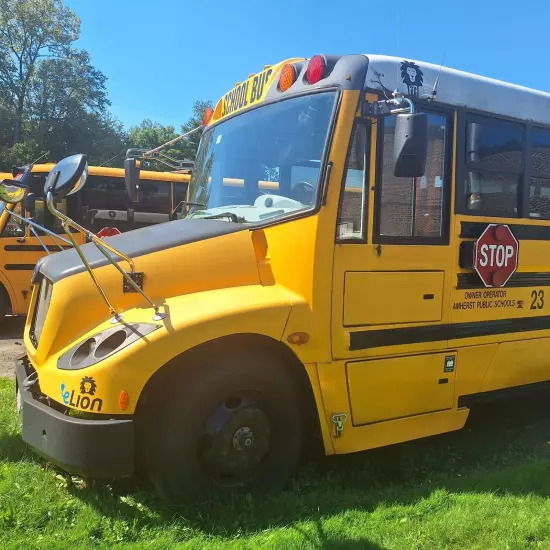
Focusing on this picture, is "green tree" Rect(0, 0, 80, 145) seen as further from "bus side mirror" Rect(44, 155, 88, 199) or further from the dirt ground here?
"bus side mirror" Rect(44, 155, 88, 199)

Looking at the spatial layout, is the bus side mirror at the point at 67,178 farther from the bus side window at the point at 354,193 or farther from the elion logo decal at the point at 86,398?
the bus side window at the point at 354,193

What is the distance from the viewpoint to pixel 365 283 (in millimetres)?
3484

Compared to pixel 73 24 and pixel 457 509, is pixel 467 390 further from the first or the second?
pixel 73 24

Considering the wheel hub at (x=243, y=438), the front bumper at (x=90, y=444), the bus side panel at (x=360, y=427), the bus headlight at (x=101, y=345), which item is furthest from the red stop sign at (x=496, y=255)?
the front bumper at (x=90, y=444)

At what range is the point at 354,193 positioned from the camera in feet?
11.3

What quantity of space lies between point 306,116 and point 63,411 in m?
2.27

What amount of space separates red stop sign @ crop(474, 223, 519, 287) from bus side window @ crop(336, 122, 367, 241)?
1029mm

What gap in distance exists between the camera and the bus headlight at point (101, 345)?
2834mm

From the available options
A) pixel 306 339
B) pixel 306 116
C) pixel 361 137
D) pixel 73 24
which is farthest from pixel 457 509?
pixel 73 24

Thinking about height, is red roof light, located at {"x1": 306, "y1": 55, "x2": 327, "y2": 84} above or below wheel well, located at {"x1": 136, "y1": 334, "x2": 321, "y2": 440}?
above

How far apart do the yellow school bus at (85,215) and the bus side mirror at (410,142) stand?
6313 millimetres

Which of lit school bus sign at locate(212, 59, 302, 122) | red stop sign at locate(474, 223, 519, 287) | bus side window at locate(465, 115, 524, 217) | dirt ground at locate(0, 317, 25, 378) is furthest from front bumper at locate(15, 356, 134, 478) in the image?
dirt ground at locate(0, 317, 25, 378)

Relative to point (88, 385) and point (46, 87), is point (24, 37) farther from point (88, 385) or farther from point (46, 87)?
point (88, 385)

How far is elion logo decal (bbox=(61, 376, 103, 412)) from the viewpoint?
2.78 m
